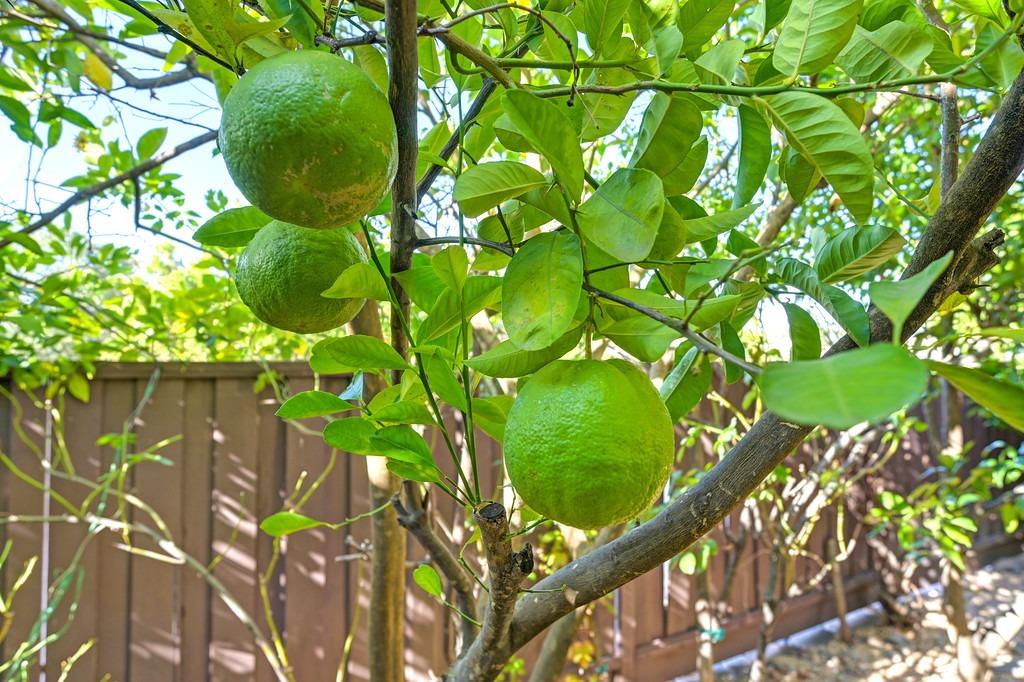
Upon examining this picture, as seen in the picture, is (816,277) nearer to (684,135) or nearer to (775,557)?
(684,135)

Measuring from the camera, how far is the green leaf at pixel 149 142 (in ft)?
5.13

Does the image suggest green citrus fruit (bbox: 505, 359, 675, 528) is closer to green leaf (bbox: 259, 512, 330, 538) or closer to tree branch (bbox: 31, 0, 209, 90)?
green leaf (bbox: 259, 512, 330, 538)

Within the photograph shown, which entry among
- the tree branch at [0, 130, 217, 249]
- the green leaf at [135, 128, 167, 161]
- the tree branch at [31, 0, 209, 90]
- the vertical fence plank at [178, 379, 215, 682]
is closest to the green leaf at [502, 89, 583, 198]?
the tree branch at [0, 130, 217, 249]

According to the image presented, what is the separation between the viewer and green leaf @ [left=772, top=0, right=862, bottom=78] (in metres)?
0.37

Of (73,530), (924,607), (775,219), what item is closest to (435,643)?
(73,530)

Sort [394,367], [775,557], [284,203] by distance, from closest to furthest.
A: 1. [284,203]
2. [394,367]
3. [775,557]

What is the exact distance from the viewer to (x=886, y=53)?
15.1 inches

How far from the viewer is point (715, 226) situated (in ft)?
1.31

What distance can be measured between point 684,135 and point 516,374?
0.18 meters

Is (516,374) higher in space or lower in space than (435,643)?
higher

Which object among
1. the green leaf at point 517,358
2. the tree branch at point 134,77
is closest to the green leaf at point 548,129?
the green leaf at point 517,358

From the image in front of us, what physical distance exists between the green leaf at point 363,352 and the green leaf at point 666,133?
205 mm

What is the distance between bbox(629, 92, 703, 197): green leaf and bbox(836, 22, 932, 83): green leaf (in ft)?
0.32

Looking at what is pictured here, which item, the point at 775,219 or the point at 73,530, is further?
the point at 73,530
